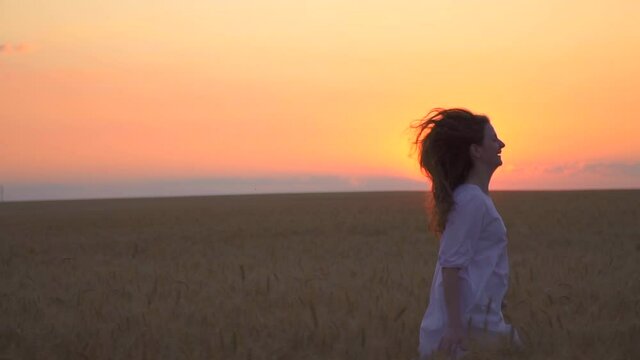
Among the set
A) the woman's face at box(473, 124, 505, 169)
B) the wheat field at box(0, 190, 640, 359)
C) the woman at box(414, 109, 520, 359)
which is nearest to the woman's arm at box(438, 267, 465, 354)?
the woman at box(414, 109, 520, 359)

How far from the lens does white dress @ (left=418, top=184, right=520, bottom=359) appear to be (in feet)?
12.0

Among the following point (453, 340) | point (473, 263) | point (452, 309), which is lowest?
point (453, 340)

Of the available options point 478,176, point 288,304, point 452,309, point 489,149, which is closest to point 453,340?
point 452,309

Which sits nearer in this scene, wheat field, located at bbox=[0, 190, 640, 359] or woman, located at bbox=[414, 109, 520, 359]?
woman, located at bbox=[414, 109, 520, 359]

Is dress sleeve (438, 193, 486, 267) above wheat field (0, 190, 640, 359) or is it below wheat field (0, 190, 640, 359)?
above

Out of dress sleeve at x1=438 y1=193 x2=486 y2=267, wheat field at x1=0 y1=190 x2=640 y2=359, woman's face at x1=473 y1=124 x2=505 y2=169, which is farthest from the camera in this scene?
wheat field at x1=0 y1=190 x2=640 y2=359

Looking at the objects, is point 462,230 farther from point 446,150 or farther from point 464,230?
point 446,150

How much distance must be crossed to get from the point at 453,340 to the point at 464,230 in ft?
1.80

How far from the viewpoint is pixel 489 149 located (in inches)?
148

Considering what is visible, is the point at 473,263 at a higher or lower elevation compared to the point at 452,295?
higher

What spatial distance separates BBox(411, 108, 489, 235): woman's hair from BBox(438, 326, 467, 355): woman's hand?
1.66ft

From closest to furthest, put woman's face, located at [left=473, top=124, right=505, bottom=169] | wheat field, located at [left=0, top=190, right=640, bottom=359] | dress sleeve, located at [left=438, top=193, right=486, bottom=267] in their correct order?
1. dress sleeve, located at [left=438, top=193, right=486, bottom=267]
2. woman's face, located at [left=473, top=124, right=505, bottom=169]
3. wheat field, located at [left=0, top=190, right=640, bottom=359]

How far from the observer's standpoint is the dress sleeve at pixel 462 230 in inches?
143

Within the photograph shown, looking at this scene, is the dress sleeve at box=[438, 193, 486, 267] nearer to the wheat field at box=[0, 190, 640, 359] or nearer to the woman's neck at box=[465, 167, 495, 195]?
the woman's neck at box=[465, 167, 495, 195]
